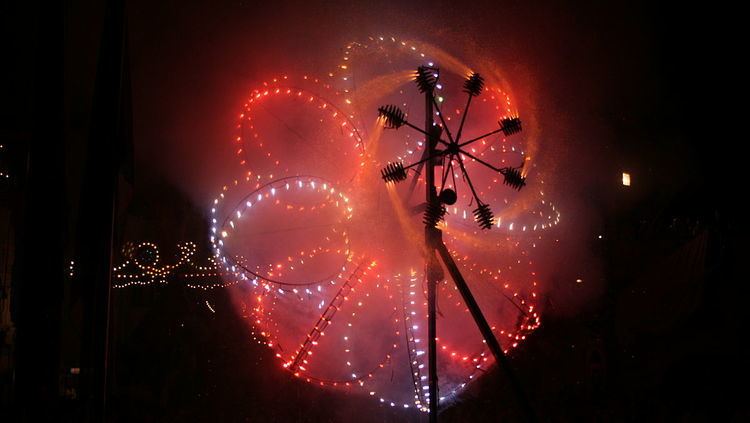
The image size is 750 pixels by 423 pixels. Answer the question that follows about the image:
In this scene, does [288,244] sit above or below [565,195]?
below

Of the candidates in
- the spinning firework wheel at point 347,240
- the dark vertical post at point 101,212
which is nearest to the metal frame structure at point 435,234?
the spinning firework wheel at point 347,240

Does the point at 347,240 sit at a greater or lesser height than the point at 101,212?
greater

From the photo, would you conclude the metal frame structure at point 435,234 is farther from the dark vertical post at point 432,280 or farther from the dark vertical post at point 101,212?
the dark vertical post at point 101,212

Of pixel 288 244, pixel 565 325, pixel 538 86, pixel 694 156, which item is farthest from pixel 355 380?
pixel 694 156

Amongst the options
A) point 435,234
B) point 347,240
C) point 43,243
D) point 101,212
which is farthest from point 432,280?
point 43,243

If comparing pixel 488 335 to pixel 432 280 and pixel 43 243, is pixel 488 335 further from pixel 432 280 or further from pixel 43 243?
pixel 43 243

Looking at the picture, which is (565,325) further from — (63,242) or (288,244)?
(63,242)

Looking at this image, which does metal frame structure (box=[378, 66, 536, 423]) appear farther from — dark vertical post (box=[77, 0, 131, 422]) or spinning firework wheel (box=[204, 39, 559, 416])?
dark vertical post (box=[77, 0, 131, 422])

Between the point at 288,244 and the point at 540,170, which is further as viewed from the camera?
the point at 540,170
